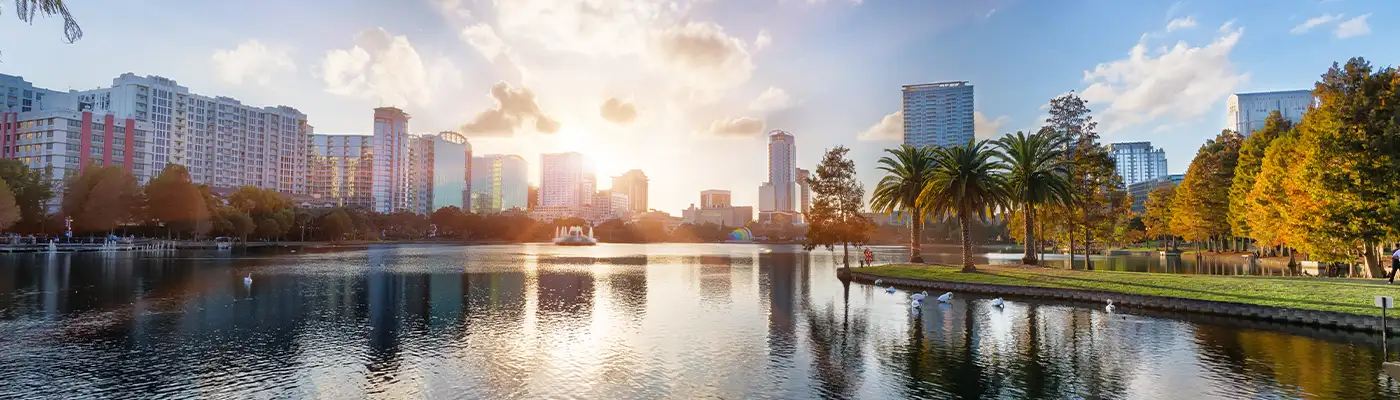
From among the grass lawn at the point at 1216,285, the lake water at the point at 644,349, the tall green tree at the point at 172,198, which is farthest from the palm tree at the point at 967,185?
the tall green tree at the point at 172,198

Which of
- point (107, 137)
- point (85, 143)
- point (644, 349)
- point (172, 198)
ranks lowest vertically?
point (644, 349)

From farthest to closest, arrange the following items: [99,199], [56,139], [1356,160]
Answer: [56,139], [99,199], [1356,160]

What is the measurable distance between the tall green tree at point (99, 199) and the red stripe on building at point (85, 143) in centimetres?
6021

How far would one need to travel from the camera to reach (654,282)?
53344mm

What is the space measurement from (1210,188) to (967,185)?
168ft

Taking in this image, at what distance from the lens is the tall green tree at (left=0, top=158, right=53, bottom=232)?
10200 cm

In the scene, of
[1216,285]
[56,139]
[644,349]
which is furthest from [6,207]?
[1216,285]

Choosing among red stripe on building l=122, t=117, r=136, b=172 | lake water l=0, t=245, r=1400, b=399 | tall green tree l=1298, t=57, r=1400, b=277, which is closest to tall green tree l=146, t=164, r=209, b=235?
red stripe on building l=122, t=117, r=136, b=172

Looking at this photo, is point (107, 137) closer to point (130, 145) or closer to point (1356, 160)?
point (130, 145)

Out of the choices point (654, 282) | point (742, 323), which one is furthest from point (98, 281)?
point (742, 323)

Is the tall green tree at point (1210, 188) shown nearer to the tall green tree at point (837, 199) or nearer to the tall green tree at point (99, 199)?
the tall green tree at point (837, 199)

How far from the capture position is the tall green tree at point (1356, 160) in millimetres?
37344

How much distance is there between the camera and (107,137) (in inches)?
6545

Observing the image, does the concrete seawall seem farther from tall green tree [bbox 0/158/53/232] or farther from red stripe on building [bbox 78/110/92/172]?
red stripe on building [bbox 78/110/92/172]
